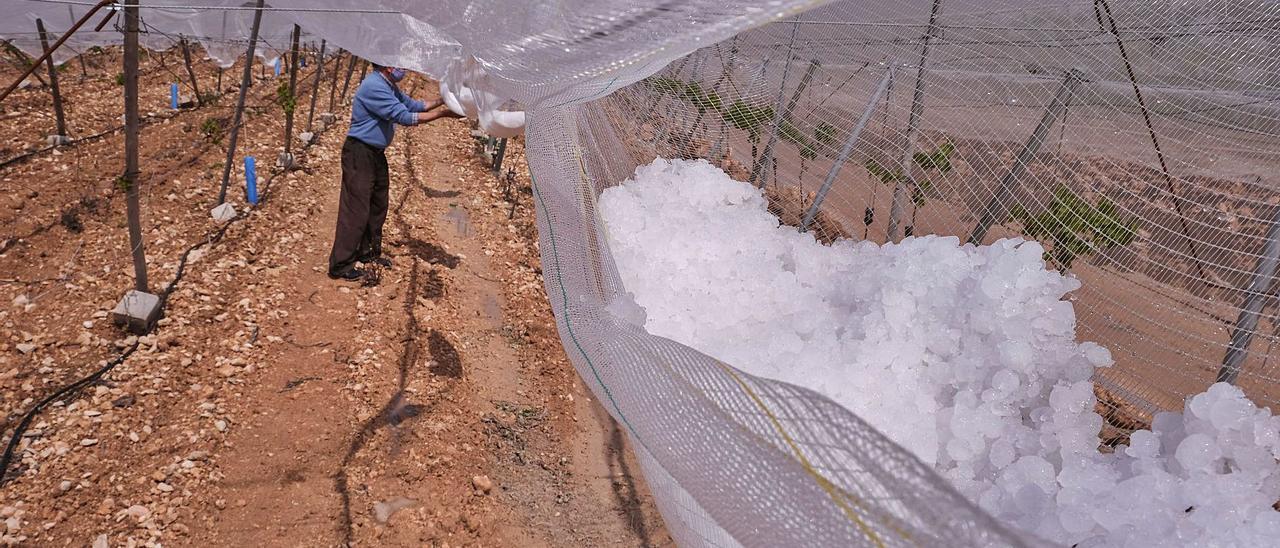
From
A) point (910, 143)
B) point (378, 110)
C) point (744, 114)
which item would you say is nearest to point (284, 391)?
point (378, 110)

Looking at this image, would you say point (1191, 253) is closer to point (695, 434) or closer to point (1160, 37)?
point (1160, 37)

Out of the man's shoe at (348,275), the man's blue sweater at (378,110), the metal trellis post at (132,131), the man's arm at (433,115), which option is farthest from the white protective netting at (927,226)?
the man's shoe at (348,275)

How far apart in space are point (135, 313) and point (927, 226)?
3.57 meters

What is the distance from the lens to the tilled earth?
2.50 m

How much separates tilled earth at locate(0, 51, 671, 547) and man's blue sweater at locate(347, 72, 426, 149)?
2.79 feet

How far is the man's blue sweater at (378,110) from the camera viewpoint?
12.4ft

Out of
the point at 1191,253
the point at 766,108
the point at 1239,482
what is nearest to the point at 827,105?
the point at 766,108

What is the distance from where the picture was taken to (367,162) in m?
4.05

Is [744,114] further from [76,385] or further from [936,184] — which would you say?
[76,385]

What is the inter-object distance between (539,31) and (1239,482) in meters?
1.90

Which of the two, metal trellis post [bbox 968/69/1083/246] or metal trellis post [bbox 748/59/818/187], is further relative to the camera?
metal trellis post [bbox 748/59/818/187]

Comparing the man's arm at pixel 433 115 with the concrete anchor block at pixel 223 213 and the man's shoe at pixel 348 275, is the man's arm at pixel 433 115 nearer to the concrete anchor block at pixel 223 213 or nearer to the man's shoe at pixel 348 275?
the man's shoe at pixel 348 275

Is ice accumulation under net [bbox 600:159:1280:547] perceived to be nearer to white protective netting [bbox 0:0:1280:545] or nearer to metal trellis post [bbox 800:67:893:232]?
white protective netting [bbox 0:0:1280:545]

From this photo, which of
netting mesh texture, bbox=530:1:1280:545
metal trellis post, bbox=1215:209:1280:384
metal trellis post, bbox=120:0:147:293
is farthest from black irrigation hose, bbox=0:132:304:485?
metal trellis post, bbox=1215:209:1280:384
